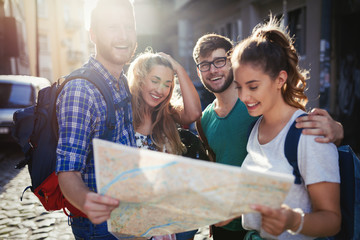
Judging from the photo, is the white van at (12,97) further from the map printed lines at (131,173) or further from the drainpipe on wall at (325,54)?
the map printed lines at (131,173)

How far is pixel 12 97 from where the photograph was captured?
905 cm

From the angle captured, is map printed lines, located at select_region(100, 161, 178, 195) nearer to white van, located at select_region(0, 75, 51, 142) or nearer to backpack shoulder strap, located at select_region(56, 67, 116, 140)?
backpack shoulder strap, located at select_region(56, 67, 116, 140)

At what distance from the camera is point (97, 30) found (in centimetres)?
206

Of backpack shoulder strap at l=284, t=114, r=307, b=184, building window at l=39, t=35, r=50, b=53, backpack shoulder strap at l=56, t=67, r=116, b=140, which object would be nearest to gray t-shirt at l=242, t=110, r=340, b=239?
backpack shoulder strap at l=284, t=114, r=307, b=184

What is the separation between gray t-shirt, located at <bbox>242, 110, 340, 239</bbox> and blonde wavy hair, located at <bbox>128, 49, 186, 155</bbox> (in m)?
1.03

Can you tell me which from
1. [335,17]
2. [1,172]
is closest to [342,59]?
[335,17]

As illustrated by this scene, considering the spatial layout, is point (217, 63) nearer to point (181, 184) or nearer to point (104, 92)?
point (104, 92)

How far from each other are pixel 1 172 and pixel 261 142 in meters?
7.23

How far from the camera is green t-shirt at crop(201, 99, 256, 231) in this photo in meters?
2.49

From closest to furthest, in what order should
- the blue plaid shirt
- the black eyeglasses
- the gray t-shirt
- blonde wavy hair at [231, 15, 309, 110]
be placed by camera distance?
1. the gray t-shirt
2. the blue plaid shirt
3. blonde wavy hair at [231, 15, 309, 110]
4. the black eyeglasses

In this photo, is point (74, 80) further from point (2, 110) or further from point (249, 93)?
point (2, 110)

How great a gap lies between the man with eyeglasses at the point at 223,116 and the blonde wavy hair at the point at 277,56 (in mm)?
737

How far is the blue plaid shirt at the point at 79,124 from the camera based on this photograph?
1.59 m

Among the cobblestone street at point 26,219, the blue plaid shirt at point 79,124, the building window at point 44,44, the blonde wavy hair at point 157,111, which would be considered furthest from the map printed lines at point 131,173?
the building window at point 44,44
